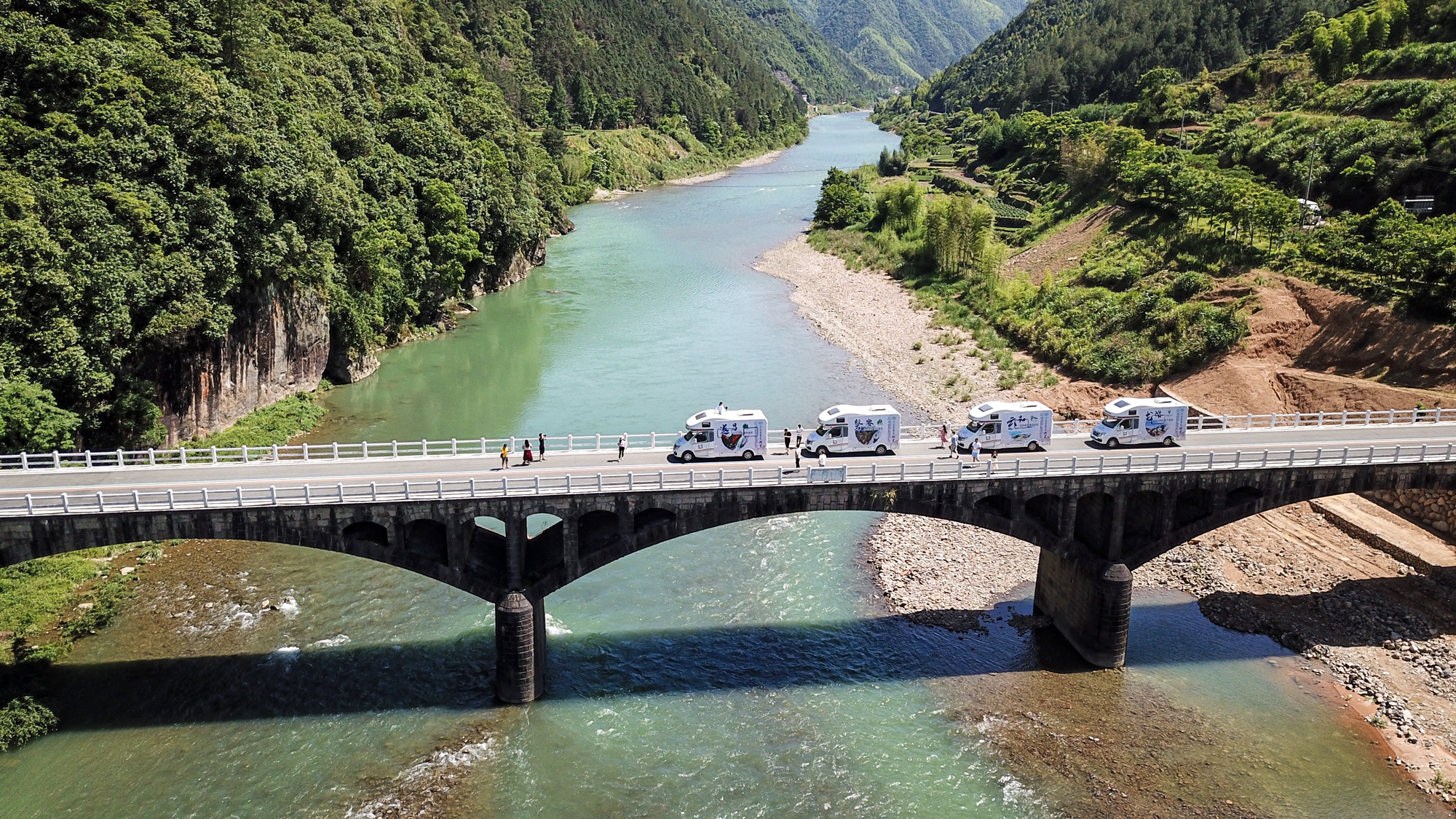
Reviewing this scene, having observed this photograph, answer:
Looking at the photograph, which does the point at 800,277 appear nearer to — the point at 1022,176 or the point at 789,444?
the point at 1022,176

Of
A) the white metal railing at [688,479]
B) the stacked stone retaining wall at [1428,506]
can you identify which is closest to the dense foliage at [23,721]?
the white metal railing at [688,479]

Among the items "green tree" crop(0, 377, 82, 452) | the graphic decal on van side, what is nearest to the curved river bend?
"green tree" crop(0, 377, 82, 452)

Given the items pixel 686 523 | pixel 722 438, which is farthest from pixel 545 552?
pixel 722 438

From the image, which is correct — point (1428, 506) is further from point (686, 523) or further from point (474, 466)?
point (474, 466)

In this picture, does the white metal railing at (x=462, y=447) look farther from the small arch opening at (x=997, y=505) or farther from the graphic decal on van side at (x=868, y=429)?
the small arch opening at (x=997, y=505)

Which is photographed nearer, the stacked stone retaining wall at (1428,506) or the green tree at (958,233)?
the stacked stone retaining wall at (1428,506)

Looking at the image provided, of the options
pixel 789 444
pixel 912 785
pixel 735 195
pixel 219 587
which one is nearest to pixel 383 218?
pixel 219 587
